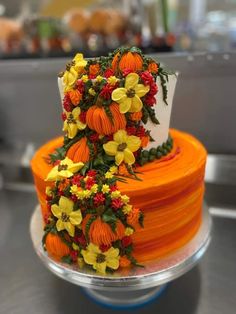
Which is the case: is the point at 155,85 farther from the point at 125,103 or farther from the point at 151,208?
the point at 151,208

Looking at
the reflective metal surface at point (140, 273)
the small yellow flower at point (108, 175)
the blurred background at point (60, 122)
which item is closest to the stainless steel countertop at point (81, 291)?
the blurred background at point (60, 122)

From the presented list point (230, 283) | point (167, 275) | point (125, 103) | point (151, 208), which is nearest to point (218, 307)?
point (230, 283)

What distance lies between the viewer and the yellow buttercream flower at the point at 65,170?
0.65 meters

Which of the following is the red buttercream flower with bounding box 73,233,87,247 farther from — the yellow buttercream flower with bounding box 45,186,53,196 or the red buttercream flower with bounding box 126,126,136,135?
the red buttercream flower with bounding box 126,126,136,135

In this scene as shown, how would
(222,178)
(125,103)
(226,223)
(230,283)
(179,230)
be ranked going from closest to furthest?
(125,103), (179,230), (230,283), (226,223), (222,178)

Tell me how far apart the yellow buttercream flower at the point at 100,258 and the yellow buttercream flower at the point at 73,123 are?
0.23m

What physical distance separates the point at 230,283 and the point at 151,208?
0.37m

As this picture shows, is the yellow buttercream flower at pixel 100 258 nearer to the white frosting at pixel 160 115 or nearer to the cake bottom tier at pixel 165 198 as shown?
the cake bottom tier at pixel 165 198

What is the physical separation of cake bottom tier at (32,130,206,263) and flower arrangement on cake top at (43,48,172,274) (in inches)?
0.9

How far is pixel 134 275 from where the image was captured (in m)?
0.66

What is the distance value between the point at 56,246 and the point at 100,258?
0.35ft

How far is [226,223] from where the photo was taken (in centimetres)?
107

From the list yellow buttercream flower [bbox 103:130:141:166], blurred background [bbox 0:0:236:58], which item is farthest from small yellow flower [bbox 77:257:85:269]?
blurred background [bbox 0:0:236:58]

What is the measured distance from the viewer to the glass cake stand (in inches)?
25.9
